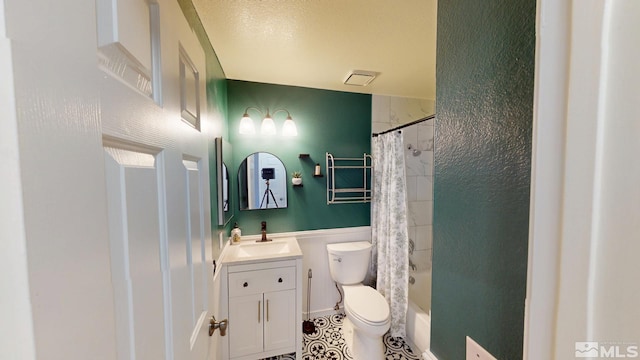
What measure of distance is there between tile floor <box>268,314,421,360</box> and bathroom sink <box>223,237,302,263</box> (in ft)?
2.70

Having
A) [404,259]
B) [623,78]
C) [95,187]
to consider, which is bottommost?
[404,259]

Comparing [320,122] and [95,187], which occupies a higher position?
[320,122]

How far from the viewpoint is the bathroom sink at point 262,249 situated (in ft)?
6.28

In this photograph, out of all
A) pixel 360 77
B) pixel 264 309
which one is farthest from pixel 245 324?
pixel 360 77

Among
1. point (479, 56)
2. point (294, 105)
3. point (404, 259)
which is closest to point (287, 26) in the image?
point (294, 105)

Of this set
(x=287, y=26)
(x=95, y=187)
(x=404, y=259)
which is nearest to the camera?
(x=95, y=187)

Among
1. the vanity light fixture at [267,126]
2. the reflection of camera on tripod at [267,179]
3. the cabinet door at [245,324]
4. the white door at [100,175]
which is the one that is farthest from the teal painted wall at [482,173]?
the reflection of camera on tripod at [267,179]

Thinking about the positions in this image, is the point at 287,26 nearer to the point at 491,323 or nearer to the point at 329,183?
the point at 329,183

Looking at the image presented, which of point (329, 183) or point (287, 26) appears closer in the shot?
point (287, 26)

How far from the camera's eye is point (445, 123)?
78 cm

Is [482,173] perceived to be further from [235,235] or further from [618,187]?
[235,235]

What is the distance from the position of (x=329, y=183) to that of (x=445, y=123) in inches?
62.0

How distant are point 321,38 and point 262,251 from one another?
1.67m

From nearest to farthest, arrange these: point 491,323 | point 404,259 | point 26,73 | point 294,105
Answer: point 26,73 < point 491,323 < point 404,259 < point 294,105
